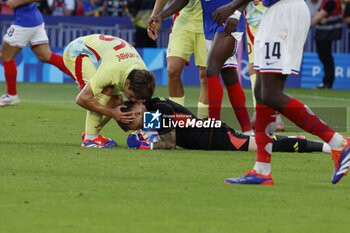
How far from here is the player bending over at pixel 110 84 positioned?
24.8 feet

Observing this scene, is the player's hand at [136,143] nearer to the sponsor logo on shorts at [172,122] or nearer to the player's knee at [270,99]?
the sponsor logo on shorts at [172,122]

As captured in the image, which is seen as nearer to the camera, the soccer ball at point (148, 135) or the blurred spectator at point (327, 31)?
the soccer ball at point (148, 135)

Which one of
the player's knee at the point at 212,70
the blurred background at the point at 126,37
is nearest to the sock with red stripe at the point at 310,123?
the player's knee at the point at 212,70

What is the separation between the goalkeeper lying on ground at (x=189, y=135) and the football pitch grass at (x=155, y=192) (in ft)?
0.43

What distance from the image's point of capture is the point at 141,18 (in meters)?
21.3

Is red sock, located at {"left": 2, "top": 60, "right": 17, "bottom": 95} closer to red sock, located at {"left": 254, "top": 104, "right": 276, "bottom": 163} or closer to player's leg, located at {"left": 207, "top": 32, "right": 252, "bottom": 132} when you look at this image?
player's leg, located at {"left": 207, "top": 32, "right": 252, "bottom": 132}

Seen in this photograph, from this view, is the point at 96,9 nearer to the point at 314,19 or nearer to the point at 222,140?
the point at 314,19

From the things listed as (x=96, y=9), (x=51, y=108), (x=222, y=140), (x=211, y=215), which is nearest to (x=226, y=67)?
(x=222, y=140)

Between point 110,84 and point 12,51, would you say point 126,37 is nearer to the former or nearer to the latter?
point 12,51

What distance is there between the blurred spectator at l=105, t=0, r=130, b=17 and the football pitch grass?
1390 cm

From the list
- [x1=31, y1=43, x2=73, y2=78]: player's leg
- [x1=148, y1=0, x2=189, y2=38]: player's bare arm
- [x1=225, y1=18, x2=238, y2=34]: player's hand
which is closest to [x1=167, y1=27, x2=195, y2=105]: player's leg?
[x1=148, y1=0, x2=189, y2=38]: player's bare arm

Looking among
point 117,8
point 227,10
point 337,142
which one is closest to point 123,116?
point 227,10

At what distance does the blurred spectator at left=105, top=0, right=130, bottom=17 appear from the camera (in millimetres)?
22578

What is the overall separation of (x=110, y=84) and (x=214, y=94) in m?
1.31
